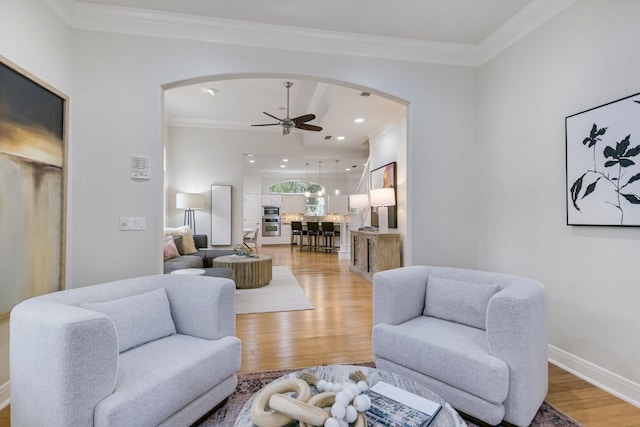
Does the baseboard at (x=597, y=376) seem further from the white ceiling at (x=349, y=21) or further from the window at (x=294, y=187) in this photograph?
the window at (x=294, y=187)

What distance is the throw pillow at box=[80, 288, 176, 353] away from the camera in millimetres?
1863

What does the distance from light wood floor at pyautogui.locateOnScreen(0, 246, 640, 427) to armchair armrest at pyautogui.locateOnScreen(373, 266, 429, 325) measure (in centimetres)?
63

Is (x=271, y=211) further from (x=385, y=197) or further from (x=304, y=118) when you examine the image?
(x=304, y=118)

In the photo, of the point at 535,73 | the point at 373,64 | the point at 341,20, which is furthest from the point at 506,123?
the point at 341,20

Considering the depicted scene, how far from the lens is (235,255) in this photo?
5566 mm

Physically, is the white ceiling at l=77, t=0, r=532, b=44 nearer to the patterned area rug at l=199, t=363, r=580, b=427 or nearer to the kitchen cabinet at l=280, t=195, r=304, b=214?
the patterned area rug at l=199, t=363, r=580, b=427

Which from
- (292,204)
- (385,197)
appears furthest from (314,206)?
(385,197)

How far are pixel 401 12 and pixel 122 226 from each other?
10.0ft

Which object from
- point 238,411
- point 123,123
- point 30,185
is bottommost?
point 238,411

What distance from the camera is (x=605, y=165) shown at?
224cm

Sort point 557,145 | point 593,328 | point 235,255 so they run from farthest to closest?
point 235,255
point 557,145
point 593,328

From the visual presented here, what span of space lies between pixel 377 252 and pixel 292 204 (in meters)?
8.19

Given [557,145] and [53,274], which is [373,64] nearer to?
[557,145]

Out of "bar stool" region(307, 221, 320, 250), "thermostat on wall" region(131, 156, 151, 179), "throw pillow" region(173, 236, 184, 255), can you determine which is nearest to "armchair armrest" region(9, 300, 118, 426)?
"thermostat on wall" region(131, 156, 151, 179)
